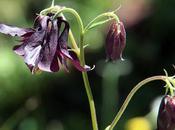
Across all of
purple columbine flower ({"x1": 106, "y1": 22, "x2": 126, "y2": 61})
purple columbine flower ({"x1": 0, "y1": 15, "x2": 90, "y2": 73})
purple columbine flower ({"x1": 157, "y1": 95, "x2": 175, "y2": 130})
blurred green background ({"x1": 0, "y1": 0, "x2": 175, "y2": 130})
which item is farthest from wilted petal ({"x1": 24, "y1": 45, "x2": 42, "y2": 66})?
blurred green background ({"x1": 0, "y1": 0, "x2": 175, "y2": 130})

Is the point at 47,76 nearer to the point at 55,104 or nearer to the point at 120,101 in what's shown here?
the point at 55,104

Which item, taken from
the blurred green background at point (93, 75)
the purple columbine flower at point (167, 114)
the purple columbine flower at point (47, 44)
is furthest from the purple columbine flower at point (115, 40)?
the blurred green background at point (93, 75)

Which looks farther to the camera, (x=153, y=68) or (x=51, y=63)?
(x=153, y=68)

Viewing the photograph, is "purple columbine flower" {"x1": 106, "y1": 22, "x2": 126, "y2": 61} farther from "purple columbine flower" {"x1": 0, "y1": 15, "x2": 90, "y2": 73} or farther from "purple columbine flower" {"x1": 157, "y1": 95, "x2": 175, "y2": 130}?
"purple columbine flower" {"x1": 157, "y1": 95, "x2": 175, "y2": 130}

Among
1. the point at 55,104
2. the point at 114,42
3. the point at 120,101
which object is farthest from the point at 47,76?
the point at 114,42

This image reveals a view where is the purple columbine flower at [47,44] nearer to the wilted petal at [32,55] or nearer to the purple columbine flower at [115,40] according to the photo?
the wilted petal at [32,55]

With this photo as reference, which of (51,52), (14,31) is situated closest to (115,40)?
(51,52)
